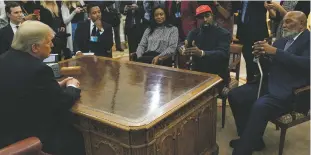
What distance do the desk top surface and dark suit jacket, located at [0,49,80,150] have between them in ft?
0.52

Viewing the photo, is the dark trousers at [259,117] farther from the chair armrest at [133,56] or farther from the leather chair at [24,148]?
the chair armrest at [133,56]

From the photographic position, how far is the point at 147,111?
1951 millimetres

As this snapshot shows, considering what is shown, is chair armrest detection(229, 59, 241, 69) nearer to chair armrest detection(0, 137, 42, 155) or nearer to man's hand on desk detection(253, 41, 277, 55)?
man's hand on desk detection(253, 41, 277, 55)

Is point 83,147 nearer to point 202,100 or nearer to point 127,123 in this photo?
point 127,123

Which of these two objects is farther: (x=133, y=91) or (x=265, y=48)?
(x=265, y=48)

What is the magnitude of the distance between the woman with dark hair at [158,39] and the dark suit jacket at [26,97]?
174cm

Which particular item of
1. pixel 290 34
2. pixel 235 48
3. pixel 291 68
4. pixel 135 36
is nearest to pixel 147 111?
pixel 291 68

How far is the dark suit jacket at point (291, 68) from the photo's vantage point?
8.07 ft

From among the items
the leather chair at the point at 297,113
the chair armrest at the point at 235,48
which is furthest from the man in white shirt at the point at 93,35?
the leather chair at the point at 297,113

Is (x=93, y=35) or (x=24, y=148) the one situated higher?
(x=93, y=35)

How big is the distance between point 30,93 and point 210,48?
1847 mm

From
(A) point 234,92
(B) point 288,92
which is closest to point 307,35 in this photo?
(B) point 288,92

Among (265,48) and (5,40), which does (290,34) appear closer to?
(265,48)

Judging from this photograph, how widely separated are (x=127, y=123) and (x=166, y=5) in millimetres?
3336
